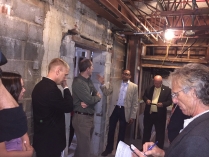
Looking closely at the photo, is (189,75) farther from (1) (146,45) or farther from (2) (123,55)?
(1) (146,45)

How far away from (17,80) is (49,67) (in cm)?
61

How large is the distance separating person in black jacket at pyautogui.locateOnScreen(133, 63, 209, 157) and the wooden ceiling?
1638mm

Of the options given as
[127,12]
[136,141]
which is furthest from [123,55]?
[136,141]

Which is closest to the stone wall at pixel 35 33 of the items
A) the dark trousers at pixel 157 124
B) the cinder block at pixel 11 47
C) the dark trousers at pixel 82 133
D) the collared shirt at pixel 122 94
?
the cinder block at pixel 11 47

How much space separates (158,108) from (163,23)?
75.5 inches

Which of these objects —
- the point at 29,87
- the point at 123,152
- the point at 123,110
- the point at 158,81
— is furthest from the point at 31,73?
the point at 158,81

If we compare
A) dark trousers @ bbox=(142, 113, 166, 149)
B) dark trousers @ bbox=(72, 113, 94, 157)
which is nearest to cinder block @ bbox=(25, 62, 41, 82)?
dark trousers @ bbox=(72, 113, 94, 157)

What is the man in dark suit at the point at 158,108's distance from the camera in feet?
13.2

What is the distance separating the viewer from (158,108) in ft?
13.2

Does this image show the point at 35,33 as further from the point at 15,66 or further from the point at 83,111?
the point at 83,111

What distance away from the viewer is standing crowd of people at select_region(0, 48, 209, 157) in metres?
0.92

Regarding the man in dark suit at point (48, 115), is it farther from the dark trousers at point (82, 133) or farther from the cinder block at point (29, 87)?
the dark trousers at point (82, 133)

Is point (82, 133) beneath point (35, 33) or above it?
beneath

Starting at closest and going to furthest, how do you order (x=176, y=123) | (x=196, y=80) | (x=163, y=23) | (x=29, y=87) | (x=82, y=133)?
1. (x=196, y=80)
2. (x=29, y=87)
3. (x=176, y=123)
4. (x=82, y=133)
5. (x=163, y=23)
